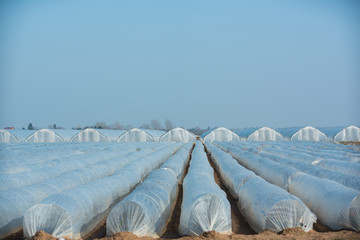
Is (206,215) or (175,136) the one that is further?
(175,136)

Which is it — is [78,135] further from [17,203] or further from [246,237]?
[246,237]

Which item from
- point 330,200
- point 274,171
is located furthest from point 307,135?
point 330,200

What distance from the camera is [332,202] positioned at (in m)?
6.46

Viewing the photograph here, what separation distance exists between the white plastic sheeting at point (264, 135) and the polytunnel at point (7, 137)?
26.5 metres

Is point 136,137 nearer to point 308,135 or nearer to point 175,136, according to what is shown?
point 175,136

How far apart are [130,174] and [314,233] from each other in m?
5.86

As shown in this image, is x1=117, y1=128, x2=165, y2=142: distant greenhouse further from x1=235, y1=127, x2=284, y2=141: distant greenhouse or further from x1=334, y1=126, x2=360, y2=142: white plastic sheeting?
x1=334, y1=126, x2=360, y2=142: white plastic sheeting

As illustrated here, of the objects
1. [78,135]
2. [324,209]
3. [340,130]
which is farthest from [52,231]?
[340,130]

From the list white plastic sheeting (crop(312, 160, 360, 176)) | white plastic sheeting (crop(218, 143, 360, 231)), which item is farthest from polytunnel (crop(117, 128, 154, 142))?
white plastic sheeting (crop(218, 143, 360, 231))

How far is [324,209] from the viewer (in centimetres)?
661

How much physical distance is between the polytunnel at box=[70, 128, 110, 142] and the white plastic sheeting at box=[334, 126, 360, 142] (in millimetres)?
26707

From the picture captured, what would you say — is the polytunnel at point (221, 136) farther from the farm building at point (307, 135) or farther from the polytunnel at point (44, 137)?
the polytunnel at point (44, 137)

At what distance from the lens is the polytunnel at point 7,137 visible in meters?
33.0

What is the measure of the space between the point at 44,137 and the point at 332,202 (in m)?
32.8
